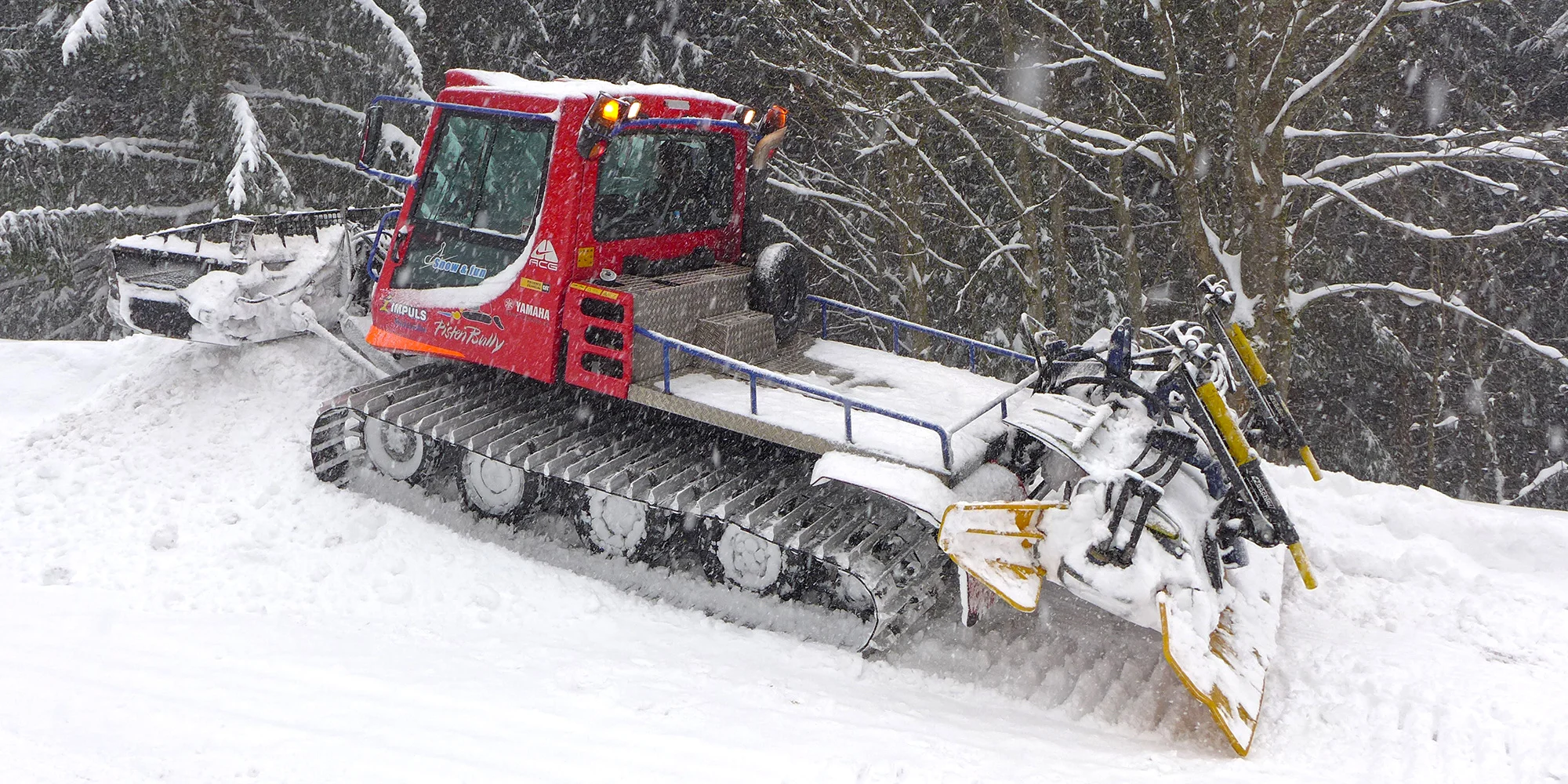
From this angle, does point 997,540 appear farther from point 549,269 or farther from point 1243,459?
point 549,269

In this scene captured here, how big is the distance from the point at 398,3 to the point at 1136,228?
36.2 feet

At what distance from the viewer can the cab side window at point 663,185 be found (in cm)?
648

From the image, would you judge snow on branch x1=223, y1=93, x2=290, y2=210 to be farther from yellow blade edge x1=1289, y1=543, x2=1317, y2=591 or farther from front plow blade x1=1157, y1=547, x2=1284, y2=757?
yellow blade edge x1=1289, y1=543, x2=1317, y2=591

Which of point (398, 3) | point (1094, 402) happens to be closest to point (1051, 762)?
point (1094, 402)

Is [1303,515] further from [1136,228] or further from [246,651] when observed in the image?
[1136,228]

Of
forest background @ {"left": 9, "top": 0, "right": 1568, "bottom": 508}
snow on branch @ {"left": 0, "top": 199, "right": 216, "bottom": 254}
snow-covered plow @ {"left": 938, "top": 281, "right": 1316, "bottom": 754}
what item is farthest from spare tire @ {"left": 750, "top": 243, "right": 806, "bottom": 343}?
snow on branch @ {"left": 0, "top": 199, "right": 216, "bottom": 254}

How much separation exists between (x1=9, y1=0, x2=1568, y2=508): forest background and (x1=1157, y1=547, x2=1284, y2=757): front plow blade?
6.83 metres

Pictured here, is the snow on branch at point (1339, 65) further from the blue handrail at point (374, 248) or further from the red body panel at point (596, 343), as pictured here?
the blue handrail at point (374, 248)

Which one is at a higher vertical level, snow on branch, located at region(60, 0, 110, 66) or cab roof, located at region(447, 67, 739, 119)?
cab roof, located at region(447, 67, 739, 119)

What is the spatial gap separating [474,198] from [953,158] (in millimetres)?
10961

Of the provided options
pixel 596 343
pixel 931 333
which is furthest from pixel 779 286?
pixel 596 343

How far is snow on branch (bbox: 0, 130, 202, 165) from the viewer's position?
15391 mm

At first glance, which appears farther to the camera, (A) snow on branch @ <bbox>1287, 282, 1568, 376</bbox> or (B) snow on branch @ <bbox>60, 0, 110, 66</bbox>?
(B) snow on branch @ <bbox>60, 0, 110, 66</bbox>

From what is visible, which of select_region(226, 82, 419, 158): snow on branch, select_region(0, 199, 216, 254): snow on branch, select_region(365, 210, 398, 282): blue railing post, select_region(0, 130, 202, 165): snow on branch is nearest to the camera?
select_region(365, 210, 398, 282): blue railing post
